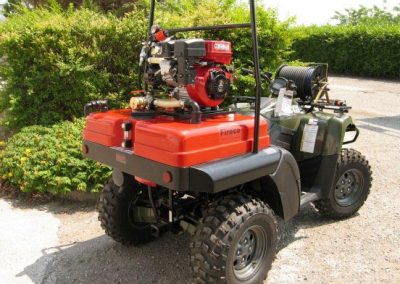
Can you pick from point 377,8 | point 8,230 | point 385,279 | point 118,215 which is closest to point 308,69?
point 385,279

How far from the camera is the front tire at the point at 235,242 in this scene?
8.36 feet

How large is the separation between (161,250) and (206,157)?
4.57 ft

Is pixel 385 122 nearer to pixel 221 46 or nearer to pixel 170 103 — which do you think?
pixel 221 46

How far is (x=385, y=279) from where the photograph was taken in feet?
10.2

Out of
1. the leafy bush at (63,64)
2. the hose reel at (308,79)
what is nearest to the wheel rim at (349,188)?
the hose reel at (308,79)

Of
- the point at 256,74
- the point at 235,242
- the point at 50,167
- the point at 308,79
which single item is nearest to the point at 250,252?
the point at 235,242

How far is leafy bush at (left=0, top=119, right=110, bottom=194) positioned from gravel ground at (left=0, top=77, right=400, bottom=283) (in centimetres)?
24

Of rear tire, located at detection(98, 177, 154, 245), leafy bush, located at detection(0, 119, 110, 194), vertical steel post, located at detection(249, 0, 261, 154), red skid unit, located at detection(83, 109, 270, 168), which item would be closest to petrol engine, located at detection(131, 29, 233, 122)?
red skid unit, located at detection(83, 109, 270, 168)

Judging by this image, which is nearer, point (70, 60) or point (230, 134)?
point (230, 134)

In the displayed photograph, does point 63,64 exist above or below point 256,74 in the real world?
below

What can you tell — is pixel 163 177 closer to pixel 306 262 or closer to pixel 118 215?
pixel 118 215

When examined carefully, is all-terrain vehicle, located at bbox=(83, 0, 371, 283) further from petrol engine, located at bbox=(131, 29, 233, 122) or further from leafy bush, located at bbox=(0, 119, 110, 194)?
leafy bush, located at bbox=(0, 119, 110, 194)

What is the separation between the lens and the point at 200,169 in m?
2.33

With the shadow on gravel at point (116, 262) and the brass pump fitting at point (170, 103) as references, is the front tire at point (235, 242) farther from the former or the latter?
the brass pump fitting at point (170, 103)
